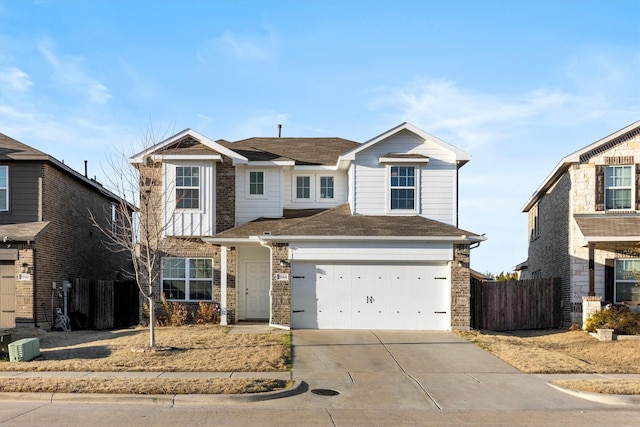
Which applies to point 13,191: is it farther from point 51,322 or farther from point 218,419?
point 218,419

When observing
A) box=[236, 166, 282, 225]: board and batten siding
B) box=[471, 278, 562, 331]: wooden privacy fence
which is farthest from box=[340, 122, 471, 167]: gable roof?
box=[471, 278, 562, 331]: wooden privacy fence

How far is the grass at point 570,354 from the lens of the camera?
1121cm

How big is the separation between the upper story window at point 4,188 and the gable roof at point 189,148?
442cm

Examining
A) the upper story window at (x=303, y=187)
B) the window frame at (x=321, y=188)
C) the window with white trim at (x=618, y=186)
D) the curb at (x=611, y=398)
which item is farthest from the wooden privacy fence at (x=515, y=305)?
the curb at (x=611, y=398)

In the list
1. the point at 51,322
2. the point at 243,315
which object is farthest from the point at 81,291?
the point at 243,315

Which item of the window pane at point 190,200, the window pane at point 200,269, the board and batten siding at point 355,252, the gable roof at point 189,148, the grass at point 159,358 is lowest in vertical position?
the grass at point 159,358

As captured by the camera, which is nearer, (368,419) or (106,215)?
(368,419)

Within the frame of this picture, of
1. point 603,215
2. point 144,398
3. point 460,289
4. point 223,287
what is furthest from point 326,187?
point 144,398

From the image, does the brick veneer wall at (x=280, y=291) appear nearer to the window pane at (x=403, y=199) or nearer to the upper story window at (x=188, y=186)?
the upper story window at (x=188, y=186)

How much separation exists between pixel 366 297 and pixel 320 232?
103 inches

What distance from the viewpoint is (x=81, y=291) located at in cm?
2047

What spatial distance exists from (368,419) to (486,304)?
39.6 ft

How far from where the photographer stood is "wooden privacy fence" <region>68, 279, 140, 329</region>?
20.2 m

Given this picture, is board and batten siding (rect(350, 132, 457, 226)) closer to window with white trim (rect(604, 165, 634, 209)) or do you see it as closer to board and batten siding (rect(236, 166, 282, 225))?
board and batten siding (rect(236, 166, 282, 225))
